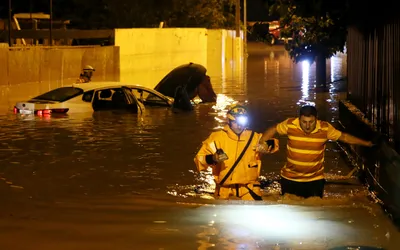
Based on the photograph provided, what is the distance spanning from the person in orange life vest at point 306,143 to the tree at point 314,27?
3098mm

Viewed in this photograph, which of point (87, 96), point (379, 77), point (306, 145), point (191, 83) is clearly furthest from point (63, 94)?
point (306, 145)

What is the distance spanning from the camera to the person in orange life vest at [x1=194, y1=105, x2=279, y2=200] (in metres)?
8.65

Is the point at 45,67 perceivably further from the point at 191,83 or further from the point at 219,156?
the point at 219,156

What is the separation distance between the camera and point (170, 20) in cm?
5784

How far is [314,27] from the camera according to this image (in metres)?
17.2

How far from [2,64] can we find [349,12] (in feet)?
66.1

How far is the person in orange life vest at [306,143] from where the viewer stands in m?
9.00

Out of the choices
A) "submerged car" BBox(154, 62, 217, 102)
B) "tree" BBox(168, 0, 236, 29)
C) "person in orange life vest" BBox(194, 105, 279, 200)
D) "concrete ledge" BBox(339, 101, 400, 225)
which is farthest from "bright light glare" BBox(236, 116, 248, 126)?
"tree" BBox(168, 0, 236, 29)

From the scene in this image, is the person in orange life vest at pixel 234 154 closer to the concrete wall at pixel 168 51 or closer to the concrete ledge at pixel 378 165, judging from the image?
the concrete ledge at pixel 378 165

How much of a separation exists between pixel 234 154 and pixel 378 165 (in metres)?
2.61

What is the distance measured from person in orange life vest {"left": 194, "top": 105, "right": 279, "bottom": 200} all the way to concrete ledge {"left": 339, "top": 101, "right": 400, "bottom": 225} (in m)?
1.43

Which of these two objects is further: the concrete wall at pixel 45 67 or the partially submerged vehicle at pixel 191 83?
the concrete wall at pixel 45 67

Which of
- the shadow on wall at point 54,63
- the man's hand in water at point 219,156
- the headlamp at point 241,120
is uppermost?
the shadow on wall at point 54,63

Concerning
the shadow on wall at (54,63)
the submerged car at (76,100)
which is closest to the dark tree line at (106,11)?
the shadow on wall at (54,63)
